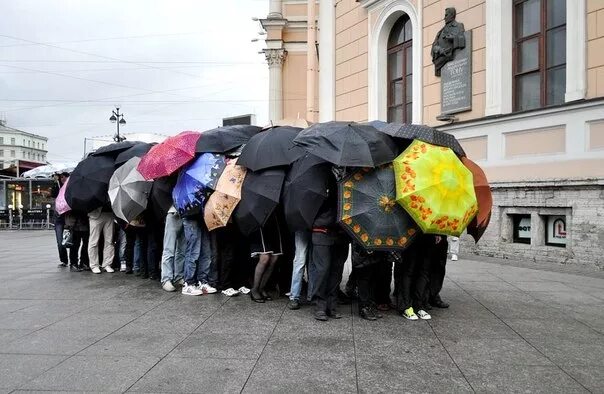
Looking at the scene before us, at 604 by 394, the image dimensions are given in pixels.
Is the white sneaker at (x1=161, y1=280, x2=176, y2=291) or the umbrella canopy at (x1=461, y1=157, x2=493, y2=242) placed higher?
the umbrella canopy at (x1=461, y1=157, x2=493, y2=242)

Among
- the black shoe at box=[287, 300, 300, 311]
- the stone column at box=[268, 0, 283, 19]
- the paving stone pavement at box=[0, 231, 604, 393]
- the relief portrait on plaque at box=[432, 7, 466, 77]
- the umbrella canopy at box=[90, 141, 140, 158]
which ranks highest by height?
the stone column at box=[268, 0, 283, 19]

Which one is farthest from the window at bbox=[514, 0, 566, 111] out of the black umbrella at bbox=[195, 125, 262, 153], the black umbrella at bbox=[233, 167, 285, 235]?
the black umbrella at bbox=[233, 167, 285, 235]

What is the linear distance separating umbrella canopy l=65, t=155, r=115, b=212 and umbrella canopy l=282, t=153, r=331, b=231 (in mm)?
4099

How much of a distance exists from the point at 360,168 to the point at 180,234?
3.45 metres

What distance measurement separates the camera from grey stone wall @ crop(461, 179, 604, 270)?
9.25 meters

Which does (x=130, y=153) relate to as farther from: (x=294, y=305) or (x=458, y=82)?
(x=458, y=82)

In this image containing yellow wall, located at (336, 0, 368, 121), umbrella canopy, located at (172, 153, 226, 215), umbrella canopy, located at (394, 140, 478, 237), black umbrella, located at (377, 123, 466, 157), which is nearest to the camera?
umbrella canopy, located at (394, 140, 478, 237)

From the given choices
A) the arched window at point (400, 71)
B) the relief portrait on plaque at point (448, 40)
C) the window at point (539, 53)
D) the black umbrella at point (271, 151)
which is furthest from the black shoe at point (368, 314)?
the arched window at point (400, 71)

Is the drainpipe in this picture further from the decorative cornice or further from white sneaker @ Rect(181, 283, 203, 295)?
white sneaker @ Rect(181, 283, 203, 295)

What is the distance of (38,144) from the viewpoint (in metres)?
104

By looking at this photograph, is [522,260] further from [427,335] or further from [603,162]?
[427,335]

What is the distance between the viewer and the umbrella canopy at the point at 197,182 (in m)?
6.86

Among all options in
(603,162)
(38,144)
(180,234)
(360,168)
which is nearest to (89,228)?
(180,234)

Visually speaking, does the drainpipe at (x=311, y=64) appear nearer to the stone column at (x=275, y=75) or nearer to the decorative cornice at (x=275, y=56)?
the stone column at (x=275, y=75)
